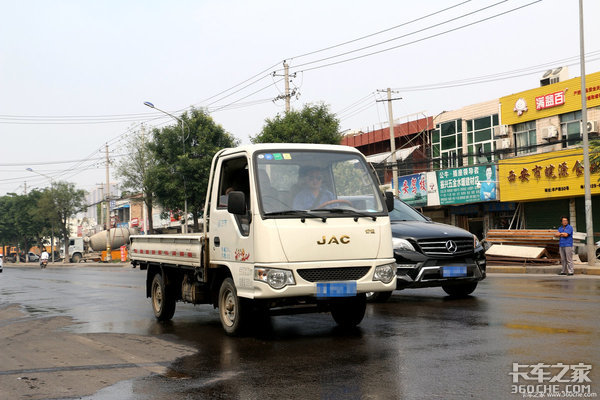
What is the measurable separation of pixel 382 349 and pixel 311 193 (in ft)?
6.78

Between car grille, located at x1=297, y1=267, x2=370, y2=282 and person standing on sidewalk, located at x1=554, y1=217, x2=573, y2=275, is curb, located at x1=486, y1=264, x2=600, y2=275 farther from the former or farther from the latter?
car grille, located at x1=297, y1=267, x2=370, y2=282

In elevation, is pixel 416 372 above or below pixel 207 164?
below

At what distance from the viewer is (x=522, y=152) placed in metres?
33.9

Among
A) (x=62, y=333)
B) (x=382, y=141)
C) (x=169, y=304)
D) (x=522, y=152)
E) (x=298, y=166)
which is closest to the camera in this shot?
(x=298, y=166)

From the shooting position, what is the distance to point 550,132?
31.4m

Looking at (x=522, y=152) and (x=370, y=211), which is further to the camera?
(x=522, y=152)

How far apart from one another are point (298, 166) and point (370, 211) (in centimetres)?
104

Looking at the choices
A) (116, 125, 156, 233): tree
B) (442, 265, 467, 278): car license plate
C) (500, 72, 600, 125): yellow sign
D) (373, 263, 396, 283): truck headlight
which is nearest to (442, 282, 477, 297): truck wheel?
(442, 265, 467, 278): car license plate

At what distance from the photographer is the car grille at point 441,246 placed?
1084 cm

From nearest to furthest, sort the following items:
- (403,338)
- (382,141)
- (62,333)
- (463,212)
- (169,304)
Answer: (403,338) → (62,333) → (169,304) → (463,212) → (382,141)

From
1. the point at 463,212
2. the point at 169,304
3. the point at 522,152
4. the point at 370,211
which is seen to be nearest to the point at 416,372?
the point at 370,211

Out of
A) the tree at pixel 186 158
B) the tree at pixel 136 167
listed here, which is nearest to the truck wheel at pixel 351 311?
the tree at pixel 186 158

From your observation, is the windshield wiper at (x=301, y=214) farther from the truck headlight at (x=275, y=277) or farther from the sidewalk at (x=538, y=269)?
the sidewalk at (x=538, y=269)

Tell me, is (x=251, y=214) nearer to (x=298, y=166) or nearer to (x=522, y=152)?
(x=298, y=166)
